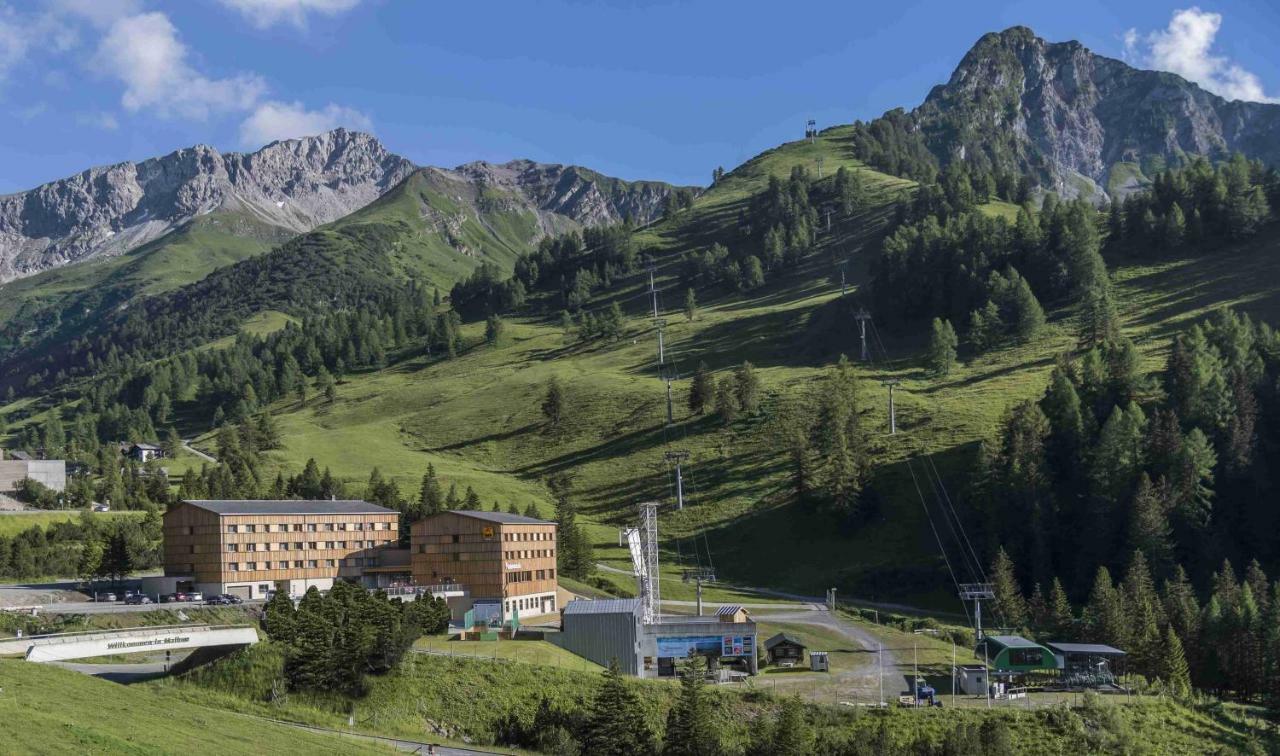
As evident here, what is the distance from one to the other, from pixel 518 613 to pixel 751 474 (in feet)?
160

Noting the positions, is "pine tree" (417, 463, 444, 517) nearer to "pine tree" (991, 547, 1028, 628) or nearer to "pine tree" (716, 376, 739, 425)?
"pine tree" (716, 376, 739, 425)

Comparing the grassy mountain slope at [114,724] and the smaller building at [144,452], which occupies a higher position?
the smaller building at [144,452]

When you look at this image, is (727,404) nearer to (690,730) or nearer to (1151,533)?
(1151,533)

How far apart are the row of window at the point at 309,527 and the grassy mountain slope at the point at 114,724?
4188 cm

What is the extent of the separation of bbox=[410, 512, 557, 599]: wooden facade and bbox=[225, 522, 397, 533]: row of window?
320 inches

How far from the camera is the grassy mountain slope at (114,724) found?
37.8 metres

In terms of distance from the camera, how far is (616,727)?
61125 mm

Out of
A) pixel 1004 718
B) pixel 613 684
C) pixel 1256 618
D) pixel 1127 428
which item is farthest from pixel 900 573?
pixel 613 684

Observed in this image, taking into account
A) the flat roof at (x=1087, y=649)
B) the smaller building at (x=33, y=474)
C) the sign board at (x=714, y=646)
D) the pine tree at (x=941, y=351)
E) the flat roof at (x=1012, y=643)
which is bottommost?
the flat roof at (x=1087, y=649)

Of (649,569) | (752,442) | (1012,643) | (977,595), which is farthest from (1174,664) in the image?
(752,442)

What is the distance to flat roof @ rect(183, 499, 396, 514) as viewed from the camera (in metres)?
99.5

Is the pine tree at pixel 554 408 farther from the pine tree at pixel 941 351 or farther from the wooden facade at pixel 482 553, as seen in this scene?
the wooden facade at pixel 482 553

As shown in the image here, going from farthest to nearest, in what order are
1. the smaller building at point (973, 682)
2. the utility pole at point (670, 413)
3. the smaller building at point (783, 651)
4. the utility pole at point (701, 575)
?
the utility pole at point (670, 413), the utility pole at point (701, 575), the smaller building at point (783, 651), the smaller building at point (973, 682)

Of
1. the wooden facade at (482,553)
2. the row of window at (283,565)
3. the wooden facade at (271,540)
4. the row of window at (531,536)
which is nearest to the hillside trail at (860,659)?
the row of window at (531,536)
